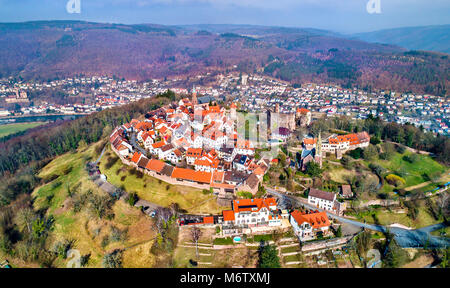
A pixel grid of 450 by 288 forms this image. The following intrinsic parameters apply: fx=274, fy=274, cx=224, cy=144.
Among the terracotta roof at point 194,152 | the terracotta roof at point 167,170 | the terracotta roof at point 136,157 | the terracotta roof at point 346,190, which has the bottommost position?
the terracotta roof at point 346,190

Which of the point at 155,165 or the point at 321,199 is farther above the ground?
the point at 155,165

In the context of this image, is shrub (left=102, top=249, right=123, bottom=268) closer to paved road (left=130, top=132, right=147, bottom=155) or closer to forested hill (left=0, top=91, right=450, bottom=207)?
paved road (left=130, top=132, right=147, bottom=155)

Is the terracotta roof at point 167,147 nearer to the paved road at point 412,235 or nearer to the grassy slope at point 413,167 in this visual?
the paved road at point 412,235

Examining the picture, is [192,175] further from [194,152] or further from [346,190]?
[346,190]

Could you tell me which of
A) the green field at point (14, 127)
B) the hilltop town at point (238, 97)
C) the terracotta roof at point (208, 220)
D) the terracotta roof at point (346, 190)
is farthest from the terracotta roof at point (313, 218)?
the green field at point (14, 127)

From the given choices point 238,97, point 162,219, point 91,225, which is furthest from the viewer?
point 238,97

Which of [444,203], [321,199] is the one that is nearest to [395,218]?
[444,203]
